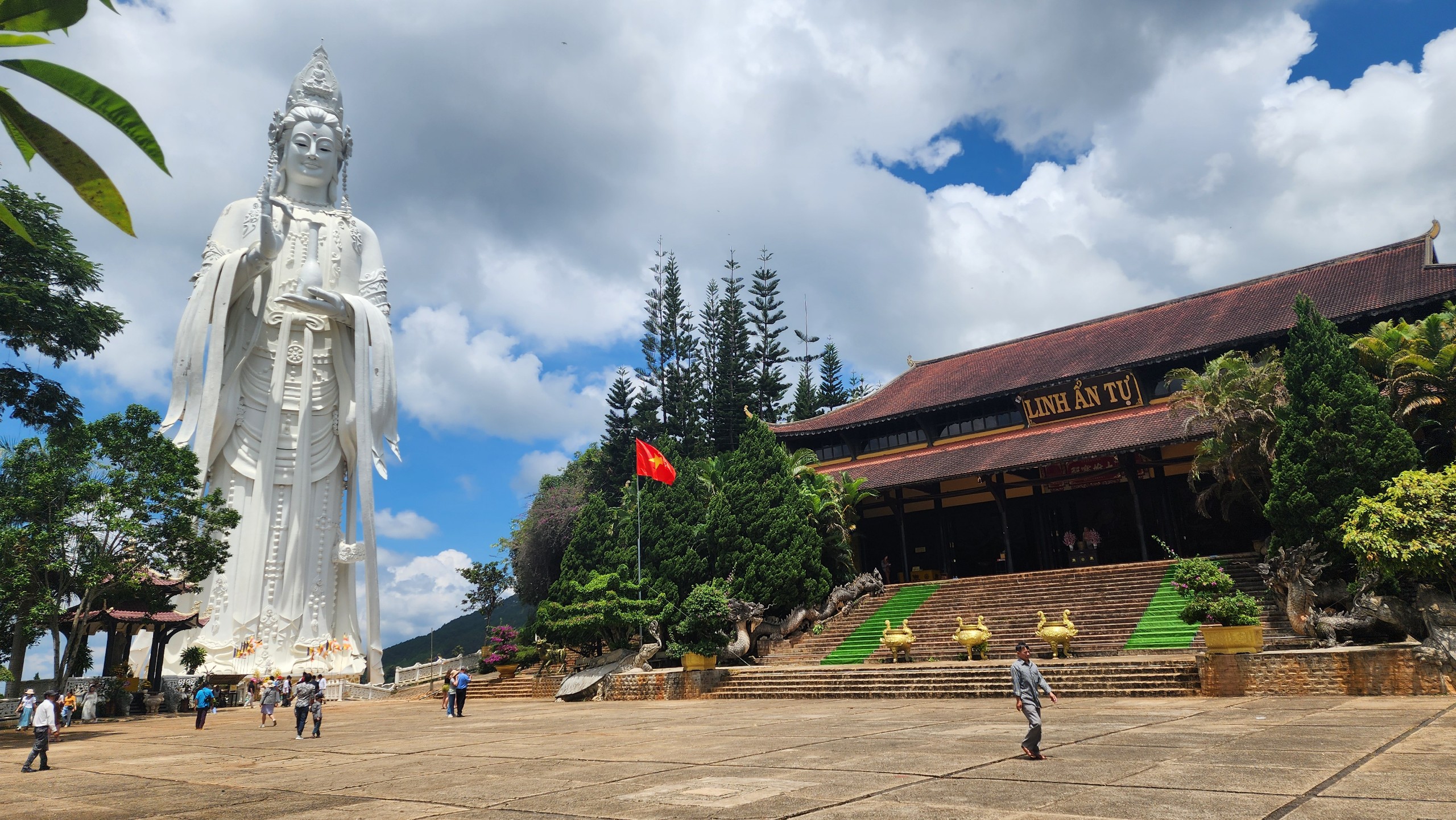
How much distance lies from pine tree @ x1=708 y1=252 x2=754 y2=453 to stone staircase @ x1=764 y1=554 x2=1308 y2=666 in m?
17.2

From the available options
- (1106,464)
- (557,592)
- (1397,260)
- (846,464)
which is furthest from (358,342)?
(1397,260)

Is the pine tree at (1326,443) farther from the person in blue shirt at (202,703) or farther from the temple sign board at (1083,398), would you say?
the person in blue shirt at (202,703)

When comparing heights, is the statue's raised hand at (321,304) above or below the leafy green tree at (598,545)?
above

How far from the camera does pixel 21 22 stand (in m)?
3.44

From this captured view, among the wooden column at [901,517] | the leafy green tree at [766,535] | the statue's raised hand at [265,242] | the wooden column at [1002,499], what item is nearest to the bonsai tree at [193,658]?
the statue's raised hand at [265,242]

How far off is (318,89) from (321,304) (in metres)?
7.35

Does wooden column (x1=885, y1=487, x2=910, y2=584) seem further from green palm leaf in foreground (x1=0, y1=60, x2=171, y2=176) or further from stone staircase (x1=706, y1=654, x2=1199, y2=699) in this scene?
green palm leaf in foreground (x1=0, y1=60, x2=171, y2=176)

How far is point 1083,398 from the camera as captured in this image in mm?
24625

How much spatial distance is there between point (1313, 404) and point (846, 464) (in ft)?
49.8

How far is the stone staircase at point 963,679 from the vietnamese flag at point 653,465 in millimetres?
5570

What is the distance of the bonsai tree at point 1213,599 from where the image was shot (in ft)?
41.9

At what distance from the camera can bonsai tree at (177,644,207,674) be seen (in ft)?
71.1

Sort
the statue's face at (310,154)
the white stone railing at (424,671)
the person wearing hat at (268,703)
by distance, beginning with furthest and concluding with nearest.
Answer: the white stone railing at (424,671)
the statue's face at (310,154)
the person wearing hat at (268,703)

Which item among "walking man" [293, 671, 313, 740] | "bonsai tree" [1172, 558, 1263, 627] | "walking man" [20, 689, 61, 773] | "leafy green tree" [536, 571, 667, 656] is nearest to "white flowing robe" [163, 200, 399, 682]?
"leafy green tree" [536, 571, 667, 656]
